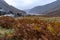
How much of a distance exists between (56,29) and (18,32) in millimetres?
1842

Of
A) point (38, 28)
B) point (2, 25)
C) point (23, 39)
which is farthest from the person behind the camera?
point (2, 25)

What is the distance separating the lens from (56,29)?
468 inches

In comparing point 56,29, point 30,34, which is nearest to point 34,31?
point 30,34

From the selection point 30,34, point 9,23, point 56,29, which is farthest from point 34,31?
point 9,23

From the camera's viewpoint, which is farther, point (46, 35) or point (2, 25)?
point (2, 25)

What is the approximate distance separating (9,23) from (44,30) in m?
5.38

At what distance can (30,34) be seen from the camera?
1082cm

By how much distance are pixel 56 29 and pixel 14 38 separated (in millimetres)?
2041

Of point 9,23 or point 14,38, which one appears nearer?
point 14,38

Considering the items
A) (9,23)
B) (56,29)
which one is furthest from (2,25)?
(56,29)

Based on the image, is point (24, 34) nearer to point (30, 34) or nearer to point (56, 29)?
point (30, 34)

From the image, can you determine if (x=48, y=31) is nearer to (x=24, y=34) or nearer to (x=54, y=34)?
(x=54, y=34)

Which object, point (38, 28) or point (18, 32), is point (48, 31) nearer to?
point (38, 28)

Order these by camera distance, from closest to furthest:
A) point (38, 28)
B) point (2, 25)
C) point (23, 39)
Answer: point (23, 39) < point (38, 28) < point (2, 25)
